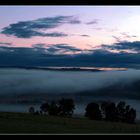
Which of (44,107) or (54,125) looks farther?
(44,107)

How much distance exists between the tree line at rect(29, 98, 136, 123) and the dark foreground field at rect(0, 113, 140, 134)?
0.20ft

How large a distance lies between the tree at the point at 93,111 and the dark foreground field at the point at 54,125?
0.23 ft

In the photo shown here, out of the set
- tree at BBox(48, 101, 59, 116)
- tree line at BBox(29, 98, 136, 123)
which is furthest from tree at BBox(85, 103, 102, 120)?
tree at BBox(48, 101, 59, 116)

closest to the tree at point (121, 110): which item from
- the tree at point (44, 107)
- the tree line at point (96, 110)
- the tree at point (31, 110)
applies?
the tree line at point (96, 110)

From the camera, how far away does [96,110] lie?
10.4 feet

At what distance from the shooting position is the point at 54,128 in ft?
8.84

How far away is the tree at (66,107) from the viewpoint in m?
3.05

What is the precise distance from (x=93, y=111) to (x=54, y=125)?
19.5 inches

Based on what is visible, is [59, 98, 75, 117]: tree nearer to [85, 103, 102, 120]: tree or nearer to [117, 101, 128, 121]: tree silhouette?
[85, 103, 102, 120]: tree

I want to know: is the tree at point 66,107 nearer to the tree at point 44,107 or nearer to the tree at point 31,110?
the tree at point 44,107

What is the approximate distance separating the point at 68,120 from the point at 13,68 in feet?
2.73

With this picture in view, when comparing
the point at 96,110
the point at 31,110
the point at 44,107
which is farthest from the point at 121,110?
the point at 31,110

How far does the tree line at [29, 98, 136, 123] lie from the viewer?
297 cm

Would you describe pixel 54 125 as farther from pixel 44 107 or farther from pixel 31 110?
pixel 31 110
